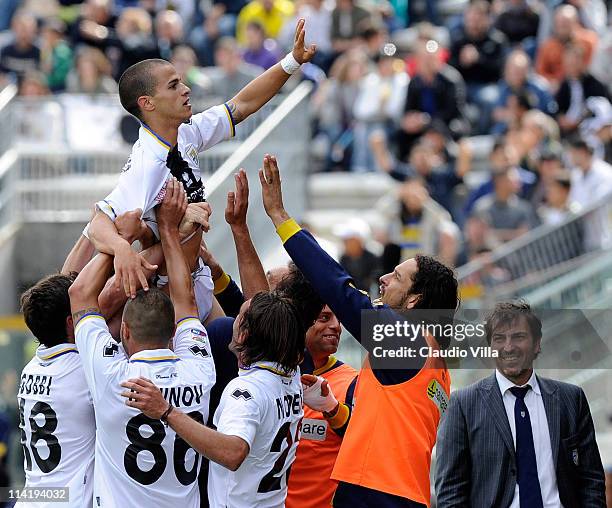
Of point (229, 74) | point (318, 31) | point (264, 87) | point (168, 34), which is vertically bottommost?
point (264, 87)

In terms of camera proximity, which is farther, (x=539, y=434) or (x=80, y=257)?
(x=80, y=257)

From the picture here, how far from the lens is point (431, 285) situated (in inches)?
230

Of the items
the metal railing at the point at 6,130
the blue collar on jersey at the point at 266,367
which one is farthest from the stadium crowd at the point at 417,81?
the blue collar on jersey at the point at 266,367

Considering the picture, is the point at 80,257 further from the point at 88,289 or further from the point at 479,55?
the point at 479,55

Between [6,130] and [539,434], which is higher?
[6,130]

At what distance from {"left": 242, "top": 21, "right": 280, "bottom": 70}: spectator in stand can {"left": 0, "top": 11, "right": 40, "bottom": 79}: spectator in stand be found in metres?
2.60

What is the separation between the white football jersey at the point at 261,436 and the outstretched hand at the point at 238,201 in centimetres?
88

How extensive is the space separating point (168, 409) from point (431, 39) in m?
10.6

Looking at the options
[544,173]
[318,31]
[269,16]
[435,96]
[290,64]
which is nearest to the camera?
[290,64]

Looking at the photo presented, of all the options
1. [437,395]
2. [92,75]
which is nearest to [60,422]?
[437,395]

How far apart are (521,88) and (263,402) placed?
947cm

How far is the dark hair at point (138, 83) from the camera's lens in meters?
6.02

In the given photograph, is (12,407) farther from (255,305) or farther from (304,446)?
(255,305)

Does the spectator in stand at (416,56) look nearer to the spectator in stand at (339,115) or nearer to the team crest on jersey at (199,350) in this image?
the spectator in stand at (339,115)
